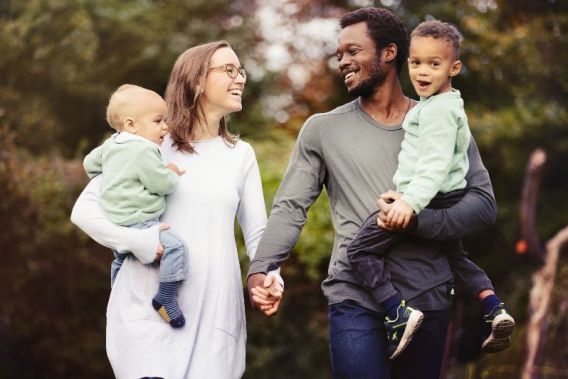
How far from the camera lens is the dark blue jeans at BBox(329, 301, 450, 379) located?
340 centimetres

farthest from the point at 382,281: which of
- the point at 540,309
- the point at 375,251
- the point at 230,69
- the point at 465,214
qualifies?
the point at 540,309

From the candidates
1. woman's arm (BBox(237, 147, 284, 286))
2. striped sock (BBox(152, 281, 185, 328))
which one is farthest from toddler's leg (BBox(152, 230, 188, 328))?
woman's arm (BBox(237, 147, 284, 286))

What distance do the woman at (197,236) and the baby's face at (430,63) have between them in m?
0.80

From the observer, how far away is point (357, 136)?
3582 millimetres

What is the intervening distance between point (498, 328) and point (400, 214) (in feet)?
2.03

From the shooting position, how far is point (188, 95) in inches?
152

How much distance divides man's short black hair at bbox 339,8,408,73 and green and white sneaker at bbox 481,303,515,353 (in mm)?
1084

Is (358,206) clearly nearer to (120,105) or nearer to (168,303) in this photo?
(168,303)

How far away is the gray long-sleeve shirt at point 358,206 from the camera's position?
3.43 meters

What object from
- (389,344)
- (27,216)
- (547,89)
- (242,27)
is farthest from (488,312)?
(242,27)

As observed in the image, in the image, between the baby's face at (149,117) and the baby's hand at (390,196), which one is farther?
the baby's face at (149,117)

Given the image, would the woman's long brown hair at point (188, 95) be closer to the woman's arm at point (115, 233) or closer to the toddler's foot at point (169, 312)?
the woman's arm at point (115, 233)

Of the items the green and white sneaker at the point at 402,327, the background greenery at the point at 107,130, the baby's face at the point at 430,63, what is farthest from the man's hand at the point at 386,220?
the background greenery at the point at 107,130

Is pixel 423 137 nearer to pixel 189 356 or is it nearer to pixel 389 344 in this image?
pixel 389 344
